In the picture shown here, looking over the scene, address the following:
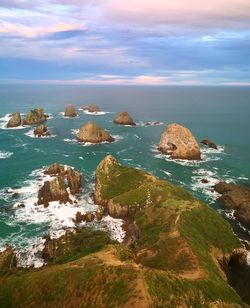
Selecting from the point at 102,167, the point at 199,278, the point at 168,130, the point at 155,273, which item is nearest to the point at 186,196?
the point at 102,167

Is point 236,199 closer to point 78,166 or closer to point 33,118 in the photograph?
point 78,166

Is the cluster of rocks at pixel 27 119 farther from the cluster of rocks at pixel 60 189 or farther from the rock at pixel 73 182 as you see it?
the rock at pixel 73 182

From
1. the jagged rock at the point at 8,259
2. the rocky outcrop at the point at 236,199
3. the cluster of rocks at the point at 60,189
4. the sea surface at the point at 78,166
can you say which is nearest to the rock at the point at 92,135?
the sea surface at the point at 78,166

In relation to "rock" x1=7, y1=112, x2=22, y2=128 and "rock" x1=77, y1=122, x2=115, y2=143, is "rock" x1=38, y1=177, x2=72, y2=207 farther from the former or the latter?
"rock" x1=7, y1=112, x2=22, y2=128

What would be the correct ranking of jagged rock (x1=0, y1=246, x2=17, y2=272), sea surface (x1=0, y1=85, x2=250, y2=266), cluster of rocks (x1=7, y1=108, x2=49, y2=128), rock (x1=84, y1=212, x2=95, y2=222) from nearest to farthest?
jagged rock (x1=0, y1=246, x2=17, y2=272), sea surface (x1=0, y1=85, x2=250, y2=266), rock (x1=84, y1=212, x2=95, y2=222), cluster of rocks (x1=7, y1=108, x2=49, y2=128)

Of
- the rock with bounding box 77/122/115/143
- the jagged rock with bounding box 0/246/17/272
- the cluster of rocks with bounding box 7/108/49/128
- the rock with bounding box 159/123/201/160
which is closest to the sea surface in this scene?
the jagged rock with bounding box 0/246/17/272

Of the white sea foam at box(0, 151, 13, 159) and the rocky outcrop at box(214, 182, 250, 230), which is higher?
the rocky outcrop at box(214, 182, 250, 230)

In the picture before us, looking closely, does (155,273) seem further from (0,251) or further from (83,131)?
(83,131)
